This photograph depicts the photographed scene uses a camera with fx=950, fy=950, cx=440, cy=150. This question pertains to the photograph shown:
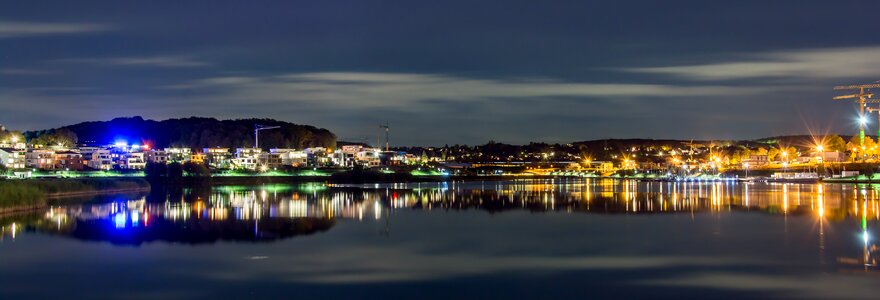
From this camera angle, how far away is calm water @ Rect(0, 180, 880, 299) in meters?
22.2

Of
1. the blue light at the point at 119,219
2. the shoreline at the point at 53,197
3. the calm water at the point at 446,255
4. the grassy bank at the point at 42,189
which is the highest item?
the grassy bank at the point at 42,189

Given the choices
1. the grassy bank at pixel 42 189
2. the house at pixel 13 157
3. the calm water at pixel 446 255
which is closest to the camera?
the calm water at pixel 446 255

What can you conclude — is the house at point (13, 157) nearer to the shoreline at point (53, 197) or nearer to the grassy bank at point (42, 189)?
the grassy bank at point (42, 189)

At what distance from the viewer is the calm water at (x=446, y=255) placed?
72.8 feet

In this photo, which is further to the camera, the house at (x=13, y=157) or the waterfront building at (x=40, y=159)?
the waterfront building at (x=40, y=159)

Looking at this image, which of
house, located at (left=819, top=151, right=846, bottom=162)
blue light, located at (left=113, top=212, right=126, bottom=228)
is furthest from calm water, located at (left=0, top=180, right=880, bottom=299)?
house, located at (left=819, top=151, right=846, bottom=162)

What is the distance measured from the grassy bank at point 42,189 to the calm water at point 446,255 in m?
2.77

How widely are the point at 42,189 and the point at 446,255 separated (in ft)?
157

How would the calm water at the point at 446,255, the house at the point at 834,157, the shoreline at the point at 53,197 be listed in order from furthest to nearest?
1. the house at the point at 834,157
2. the shoreline at the point at 53,197
3. the calm water at the point at 446,255

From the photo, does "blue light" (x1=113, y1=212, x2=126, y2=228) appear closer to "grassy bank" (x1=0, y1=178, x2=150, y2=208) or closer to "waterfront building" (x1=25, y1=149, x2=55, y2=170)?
"grassy bank" (x1=0, y1=178, x2=150, y2=208)

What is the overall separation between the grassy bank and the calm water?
277 cm

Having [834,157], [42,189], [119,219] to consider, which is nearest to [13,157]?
[42,189]

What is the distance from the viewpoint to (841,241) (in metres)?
31.4

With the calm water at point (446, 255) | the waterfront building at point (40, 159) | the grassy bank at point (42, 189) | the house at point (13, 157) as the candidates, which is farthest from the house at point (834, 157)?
the waterfront building at point (40, 159)
